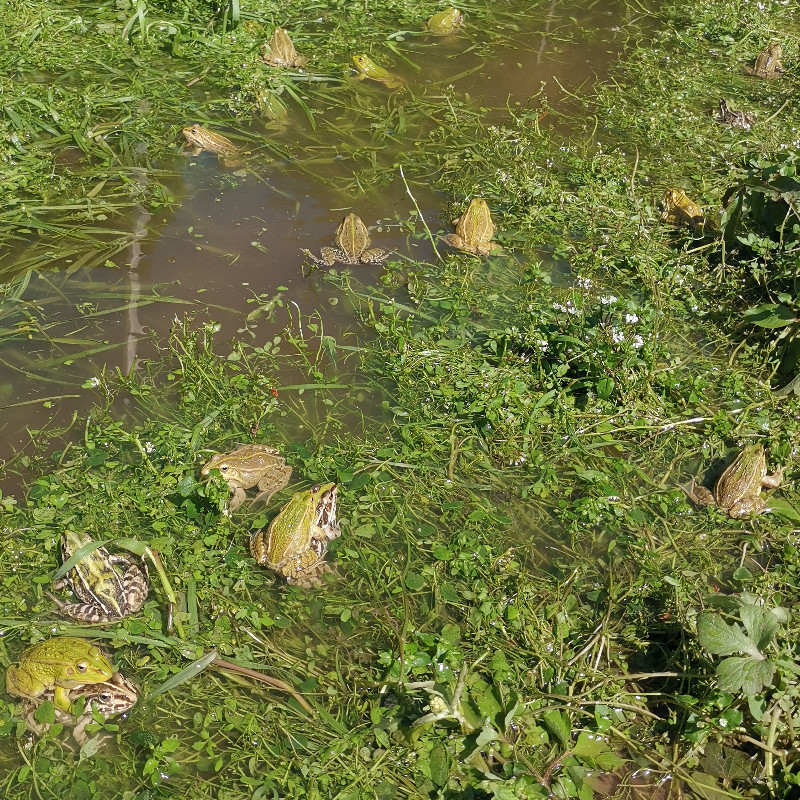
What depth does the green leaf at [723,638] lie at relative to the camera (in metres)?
3.29

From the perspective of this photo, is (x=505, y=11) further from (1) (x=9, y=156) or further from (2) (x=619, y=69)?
(1) (x=9, y=156)

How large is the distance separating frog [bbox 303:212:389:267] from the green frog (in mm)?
2831

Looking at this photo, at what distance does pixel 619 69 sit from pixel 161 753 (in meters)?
7.94

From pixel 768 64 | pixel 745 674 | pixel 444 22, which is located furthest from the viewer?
pixel 444 22

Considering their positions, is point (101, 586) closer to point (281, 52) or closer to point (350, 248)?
point (350, 248)

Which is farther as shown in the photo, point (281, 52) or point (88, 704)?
point (281, 52)

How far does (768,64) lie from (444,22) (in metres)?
3.47

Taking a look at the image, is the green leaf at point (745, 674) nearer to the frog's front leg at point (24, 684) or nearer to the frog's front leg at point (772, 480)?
the frog's front leg at point (772, 480)

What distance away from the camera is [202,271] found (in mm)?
5805

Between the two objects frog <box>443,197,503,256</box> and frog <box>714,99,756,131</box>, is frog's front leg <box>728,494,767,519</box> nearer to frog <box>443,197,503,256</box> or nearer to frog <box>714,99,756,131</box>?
frog <box>443,197,503,256</box>

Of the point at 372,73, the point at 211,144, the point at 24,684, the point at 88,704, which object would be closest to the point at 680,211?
the point at 372,73

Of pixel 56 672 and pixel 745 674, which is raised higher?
pixel 745 674

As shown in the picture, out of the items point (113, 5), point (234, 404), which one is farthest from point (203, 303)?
point (113, 5)

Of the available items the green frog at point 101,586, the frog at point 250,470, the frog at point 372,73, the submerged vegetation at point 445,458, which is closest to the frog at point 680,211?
the submerged vegetation at point 445,458
